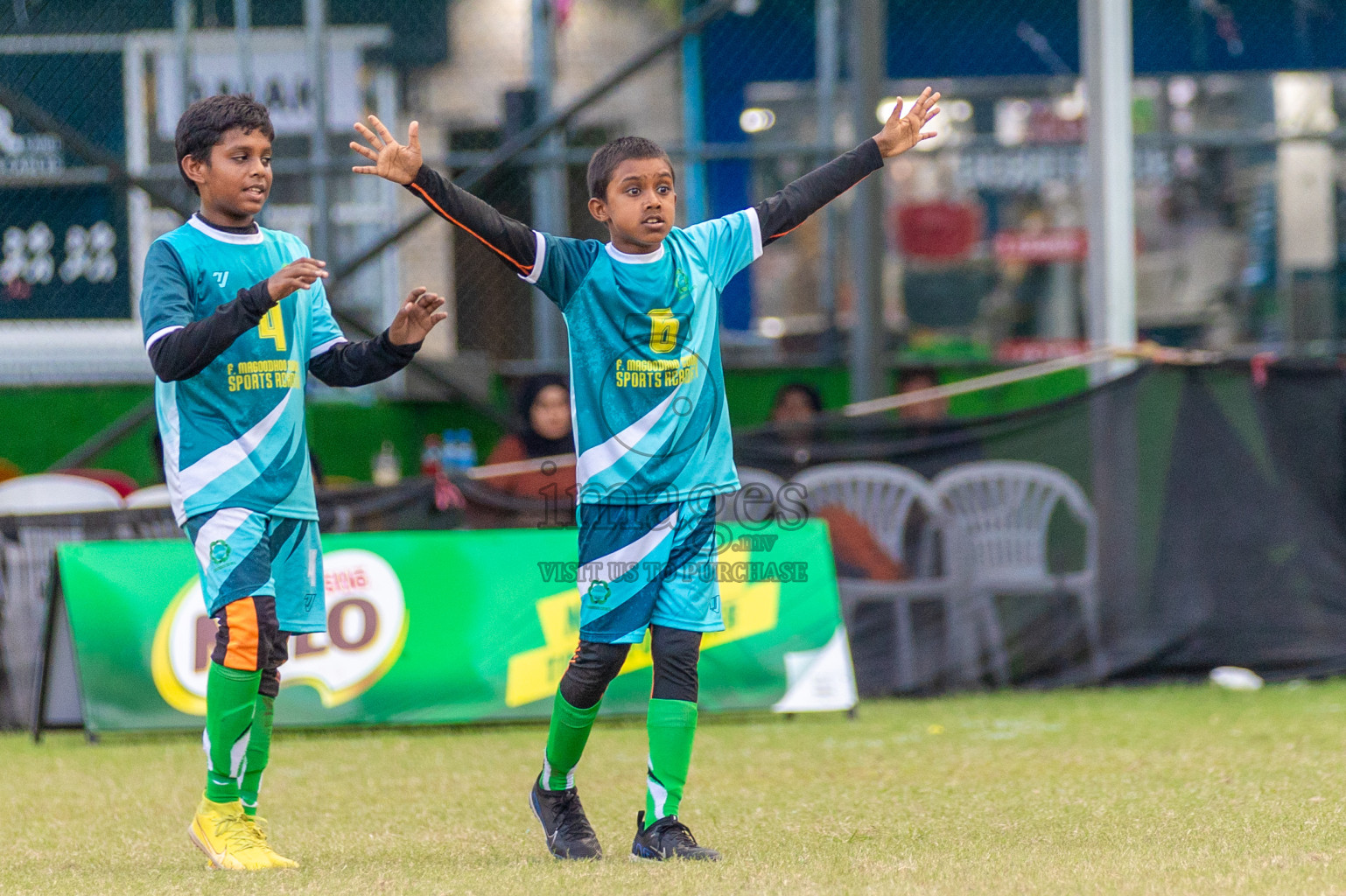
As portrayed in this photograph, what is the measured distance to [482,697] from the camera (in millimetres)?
7070

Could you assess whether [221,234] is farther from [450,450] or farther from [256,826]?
[450,450]

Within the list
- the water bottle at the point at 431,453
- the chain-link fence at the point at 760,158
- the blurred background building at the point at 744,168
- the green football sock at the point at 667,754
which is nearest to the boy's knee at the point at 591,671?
the green football sock at the point at 667,754

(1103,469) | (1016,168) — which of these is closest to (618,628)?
(1103,469)

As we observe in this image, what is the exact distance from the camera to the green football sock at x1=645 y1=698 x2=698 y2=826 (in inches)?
166

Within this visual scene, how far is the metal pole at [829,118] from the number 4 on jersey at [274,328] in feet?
24.9

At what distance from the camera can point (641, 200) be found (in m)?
4.25

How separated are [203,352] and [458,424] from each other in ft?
23.7

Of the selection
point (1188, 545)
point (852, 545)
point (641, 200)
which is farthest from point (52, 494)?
point (1188, 545)

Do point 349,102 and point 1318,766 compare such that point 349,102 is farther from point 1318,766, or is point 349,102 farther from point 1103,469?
point 1318,766

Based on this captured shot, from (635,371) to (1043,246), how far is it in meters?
8.73

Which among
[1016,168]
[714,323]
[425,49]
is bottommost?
[714,323]

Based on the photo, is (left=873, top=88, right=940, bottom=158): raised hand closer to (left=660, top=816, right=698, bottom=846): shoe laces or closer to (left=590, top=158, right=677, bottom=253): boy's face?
(left=590, top=158, right=677, bottom=253): boy's face

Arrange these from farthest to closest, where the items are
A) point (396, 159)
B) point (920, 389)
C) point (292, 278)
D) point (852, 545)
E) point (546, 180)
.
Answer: point (546, 180)
point (920, 389)
point (852, 545)
point (396, 159)
point (292, 278)

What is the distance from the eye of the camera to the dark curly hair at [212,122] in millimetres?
4301
